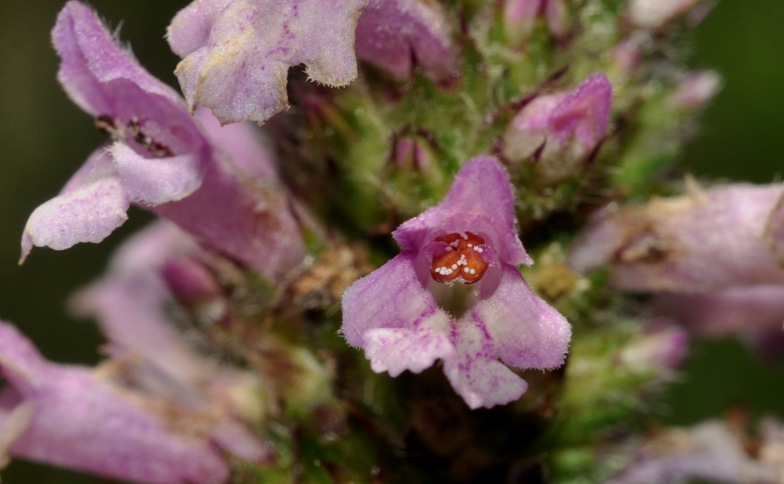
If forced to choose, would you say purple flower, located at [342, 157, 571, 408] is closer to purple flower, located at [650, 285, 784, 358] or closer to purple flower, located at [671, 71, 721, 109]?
purple flower, located at [650, 285, 784, 358]

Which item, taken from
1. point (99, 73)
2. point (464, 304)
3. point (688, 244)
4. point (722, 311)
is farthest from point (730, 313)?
point (99, 73)

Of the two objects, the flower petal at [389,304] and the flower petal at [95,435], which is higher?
the flower petal at [389,304]

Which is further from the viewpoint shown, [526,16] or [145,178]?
[526,16]

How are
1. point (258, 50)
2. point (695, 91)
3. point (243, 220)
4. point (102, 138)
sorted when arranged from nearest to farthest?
point (258, 50) < point (243, 220) < point (695, 91) < point (102, 138)

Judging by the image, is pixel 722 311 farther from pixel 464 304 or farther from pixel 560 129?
pixel 464 304

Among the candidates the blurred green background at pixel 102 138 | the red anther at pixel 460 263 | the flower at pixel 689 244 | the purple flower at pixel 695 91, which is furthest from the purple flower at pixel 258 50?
the blurred green background at pixel 102 138

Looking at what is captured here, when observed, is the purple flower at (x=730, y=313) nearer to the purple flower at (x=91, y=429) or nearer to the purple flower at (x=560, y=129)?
the purple flower at (x=560, y=129)
